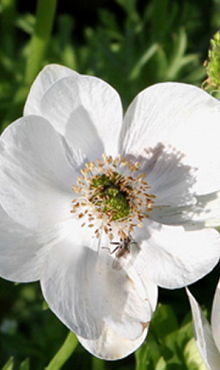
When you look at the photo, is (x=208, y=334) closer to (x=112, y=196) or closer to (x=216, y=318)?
(x=216, y=318)

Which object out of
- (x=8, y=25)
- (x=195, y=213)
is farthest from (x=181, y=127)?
(x=8, y=25)

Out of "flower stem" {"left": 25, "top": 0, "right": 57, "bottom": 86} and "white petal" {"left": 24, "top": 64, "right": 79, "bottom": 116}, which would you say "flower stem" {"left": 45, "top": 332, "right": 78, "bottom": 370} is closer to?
"white petal" {"left": 24, "top": 64, "right": 79, "bottom": 116}

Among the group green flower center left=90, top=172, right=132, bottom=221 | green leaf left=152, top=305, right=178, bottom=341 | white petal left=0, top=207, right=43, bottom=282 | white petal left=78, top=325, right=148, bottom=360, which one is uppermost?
green flower center left=90, top=172, right=132, bottom=221

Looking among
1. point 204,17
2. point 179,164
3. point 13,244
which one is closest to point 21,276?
point 13,244

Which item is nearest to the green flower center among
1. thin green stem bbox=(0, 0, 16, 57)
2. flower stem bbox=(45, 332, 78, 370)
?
flower stem bbox=(45, 332, 78, 370)

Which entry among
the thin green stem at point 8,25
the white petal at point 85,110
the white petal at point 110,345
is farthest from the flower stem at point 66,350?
the thin green stem at point 8,25

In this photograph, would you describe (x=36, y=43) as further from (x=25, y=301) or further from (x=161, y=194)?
(x=25, y=301)
